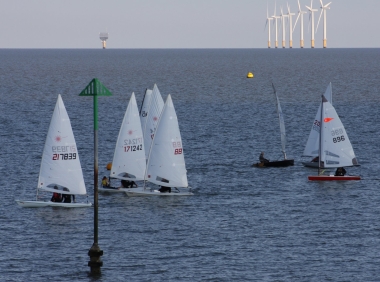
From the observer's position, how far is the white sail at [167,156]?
78.6m

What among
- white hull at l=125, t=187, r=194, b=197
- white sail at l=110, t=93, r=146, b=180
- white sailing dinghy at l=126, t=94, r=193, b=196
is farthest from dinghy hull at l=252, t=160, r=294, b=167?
white sail at l=110, t=93, r=146, b=180

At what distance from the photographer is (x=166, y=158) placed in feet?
260

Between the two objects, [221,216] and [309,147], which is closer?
[221,216]

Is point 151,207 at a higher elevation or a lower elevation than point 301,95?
lower

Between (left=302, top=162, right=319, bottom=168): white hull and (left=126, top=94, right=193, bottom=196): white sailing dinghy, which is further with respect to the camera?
(left=302, top=162, right=319, bottom=168): white hull

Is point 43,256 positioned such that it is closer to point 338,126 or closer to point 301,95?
point 338,126

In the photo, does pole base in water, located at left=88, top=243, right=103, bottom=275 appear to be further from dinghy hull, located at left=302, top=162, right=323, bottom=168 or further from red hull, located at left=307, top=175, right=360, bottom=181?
dinghy hull, located at left=302, top=162, right=323, bottom=168

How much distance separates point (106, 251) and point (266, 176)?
3359cm

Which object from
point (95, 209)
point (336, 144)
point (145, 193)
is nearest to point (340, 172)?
point (336, 144)

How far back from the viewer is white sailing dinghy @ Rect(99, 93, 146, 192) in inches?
3179

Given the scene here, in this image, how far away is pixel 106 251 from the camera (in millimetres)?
61219

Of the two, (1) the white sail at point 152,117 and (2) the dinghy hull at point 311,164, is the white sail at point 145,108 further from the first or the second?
(2) the dinghy hull at point 311,164

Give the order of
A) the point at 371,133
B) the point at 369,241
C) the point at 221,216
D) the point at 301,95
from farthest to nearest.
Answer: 1. the point at 301,95
2. the point at 371,133
3. the point at 221,216
4. the point at 369,241

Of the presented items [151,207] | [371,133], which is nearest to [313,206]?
[151,207]
